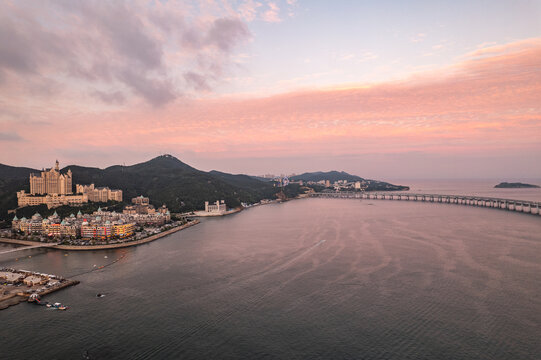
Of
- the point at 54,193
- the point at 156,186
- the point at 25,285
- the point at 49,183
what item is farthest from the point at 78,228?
the point at 156,186

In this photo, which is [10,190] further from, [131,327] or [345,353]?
[345,353]

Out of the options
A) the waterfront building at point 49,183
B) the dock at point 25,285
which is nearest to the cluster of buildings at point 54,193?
the waterfront building at point 49,183

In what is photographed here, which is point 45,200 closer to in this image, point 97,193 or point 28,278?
point 97,193

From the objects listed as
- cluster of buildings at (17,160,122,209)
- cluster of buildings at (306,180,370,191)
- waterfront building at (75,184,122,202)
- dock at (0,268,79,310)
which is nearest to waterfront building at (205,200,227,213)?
waterfront building at (75,184,122,202)

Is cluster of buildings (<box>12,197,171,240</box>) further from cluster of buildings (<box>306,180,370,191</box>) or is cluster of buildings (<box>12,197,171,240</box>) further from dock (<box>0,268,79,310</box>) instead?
cluster of buildings (<box>306,180,370,191</box>)

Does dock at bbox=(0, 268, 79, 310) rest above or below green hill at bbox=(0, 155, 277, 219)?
below

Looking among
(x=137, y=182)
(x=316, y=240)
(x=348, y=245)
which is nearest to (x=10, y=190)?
(x=137, y=182)
